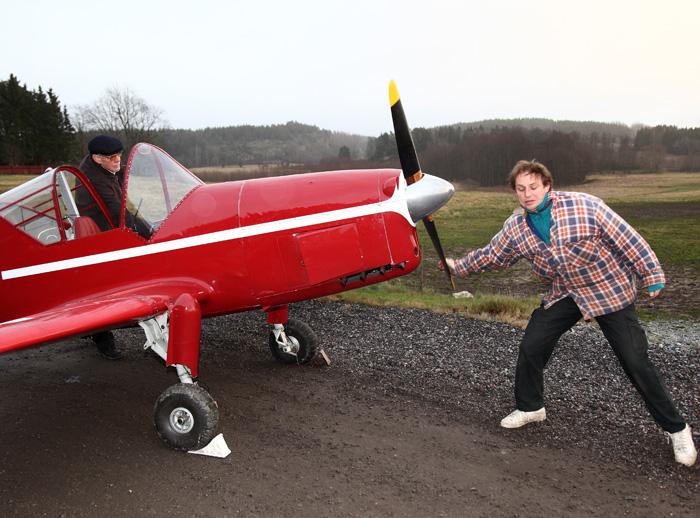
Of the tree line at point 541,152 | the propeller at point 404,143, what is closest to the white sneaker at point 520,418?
the propeller at point 404,143

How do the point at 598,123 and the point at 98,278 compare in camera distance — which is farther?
the point at 598,123

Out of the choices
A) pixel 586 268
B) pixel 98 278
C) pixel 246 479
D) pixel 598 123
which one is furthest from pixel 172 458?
pixel 598 123

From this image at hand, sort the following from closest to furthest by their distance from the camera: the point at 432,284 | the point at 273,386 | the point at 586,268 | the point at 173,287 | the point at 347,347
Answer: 1. the point at 586,268
2. the point at 173,287
3. the point at 273,386
4. the point at 347,347
5. the point at 432,284

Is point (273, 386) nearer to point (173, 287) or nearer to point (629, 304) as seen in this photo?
point (173, 287)

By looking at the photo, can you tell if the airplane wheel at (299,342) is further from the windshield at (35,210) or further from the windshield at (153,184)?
→ the windshield at (35,210)

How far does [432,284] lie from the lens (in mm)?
15219

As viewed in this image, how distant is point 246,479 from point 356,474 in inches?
29.2

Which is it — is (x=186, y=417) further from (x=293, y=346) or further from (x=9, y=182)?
(x=9, y=182)

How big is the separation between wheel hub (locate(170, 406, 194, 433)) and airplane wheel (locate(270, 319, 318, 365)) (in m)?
1.74

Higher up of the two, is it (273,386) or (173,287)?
(173,287)

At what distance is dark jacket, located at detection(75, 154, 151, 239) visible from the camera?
4242 millimetres

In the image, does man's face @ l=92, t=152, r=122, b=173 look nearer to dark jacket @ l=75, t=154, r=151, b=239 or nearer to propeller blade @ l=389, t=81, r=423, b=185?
dark jacket @ l=75, t=154, r=151, b=239

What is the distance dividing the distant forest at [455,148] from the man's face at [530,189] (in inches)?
1594

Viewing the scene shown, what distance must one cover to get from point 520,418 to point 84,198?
13.6ft
